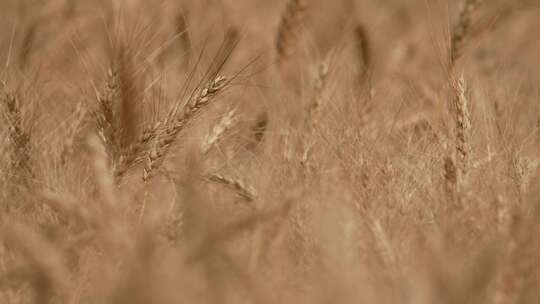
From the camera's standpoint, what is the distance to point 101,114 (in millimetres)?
1225

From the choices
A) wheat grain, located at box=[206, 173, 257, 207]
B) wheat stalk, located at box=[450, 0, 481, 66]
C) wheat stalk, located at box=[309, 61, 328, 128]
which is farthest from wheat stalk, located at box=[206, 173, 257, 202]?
wheat stalk, located at box=[450, 0, 481, 66]

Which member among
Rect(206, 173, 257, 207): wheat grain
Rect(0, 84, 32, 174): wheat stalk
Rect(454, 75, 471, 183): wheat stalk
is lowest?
Rect(454, 75, 471, 183): wheat stalk

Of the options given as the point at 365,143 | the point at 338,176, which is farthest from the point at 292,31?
the point at 338,176

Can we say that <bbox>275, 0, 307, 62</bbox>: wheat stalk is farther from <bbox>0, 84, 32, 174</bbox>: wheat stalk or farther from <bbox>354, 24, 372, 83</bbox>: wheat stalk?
<bbox>0, 84, 32, 174</bbox>: wheat stalk

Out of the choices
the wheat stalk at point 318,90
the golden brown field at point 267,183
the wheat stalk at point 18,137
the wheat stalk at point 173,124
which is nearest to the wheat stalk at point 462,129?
the golden brown field at point 267,183

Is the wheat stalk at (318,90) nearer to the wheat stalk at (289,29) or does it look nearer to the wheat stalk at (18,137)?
the wheat stalk at (289,29)

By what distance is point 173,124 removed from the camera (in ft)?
4.05

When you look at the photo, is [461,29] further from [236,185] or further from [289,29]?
[236,185]

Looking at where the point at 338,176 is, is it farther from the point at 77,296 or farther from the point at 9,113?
the point at 9,113

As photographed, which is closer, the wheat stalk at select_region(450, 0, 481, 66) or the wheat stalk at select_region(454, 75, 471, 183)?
the wheat stalk at select_region(454, 75, 471, 183)

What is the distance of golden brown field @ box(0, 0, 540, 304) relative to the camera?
0.81 m

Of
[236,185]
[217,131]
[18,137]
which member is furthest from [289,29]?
[18,137]

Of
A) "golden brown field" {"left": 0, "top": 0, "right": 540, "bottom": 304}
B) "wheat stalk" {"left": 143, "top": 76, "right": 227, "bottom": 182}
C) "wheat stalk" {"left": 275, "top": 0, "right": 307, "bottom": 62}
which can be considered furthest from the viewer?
"wheat stalk" {"left": 275, "top": 0, "right": 307, "bottom": 62}

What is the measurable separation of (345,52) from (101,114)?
0.98 m
